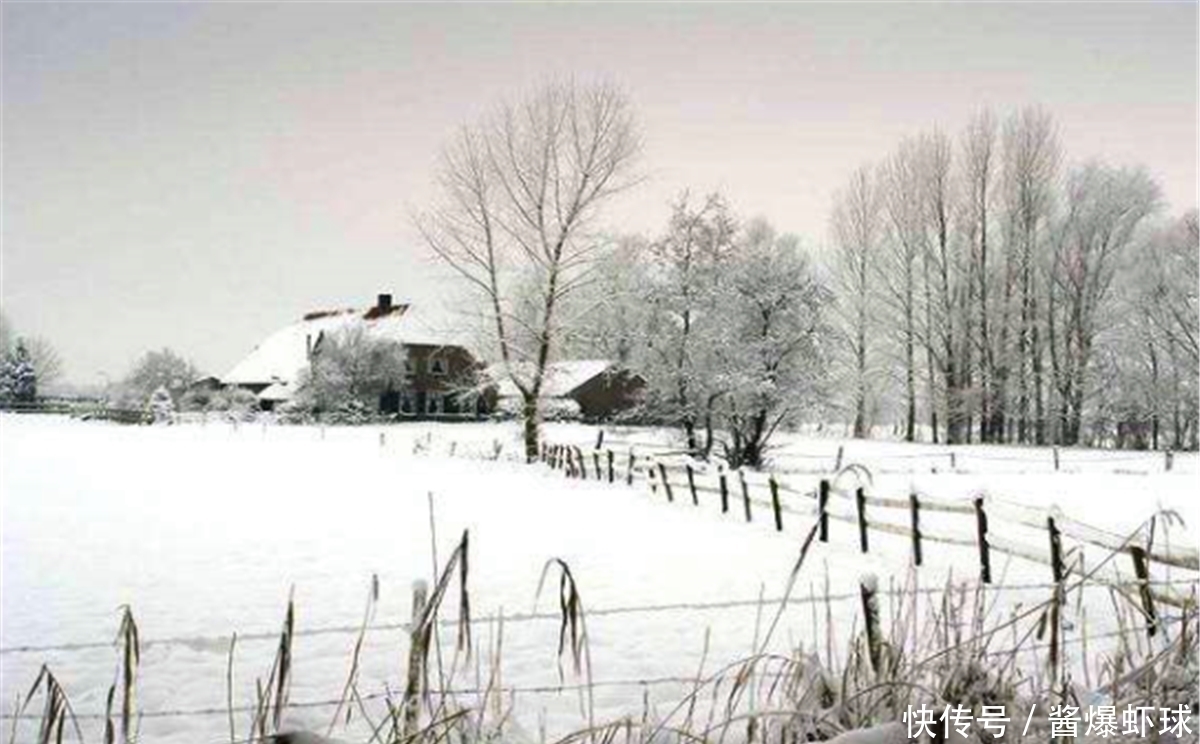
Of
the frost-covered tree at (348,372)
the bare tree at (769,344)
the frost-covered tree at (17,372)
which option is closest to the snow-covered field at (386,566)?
the frost-covered tree at (17,372)

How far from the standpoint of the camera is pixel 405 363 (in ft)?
143

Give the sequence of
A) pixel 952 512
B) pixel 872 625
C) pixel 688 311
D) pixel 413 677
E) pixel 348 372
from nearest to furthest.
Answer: pixel 413 677 → pixel 872 625 → pixel 952 512 → pixel 688 311 → pixel 348 372

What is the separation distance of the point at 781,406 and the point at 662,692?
2016 centimetres

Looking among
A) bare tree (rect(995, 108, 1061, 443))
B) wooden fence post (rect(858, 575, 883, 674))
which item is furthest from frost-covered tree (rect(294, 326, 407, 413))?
wooden fence post (rect(858, 575, 883, 674))

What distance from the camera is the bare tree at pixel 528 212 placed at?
21.2 metres

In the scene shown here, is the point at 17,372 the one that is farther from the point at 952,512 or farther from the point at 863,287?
the point at 952,512

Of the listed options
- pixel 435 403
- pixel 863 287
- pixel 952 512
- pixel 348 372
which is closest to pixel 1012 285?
pixel 952 512

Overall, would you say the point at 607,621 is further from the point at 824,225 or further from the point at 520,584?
the point at 824,225

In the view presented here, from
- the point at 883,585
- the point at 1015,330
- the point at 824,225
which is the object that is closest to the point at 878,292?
the point at 824,225

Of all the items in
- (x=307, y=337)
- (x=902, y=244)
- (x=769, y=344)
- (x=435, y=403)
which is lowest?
(x=435, y=403)

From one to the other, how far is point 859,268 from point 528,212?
10.3 metres

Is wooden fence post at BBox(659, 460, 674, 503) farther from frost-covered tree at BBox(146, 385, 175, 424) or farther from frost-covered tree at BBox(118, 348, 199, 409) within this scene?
frost-covered tree at BBox(118, 348, 199, 409)

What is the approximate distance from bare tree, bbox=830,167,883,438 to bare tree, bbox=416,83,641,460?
660cm

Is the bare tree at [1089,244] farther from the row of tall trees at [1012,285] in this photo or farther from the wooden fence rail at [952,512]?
the wooden fence rail at [952,512]
